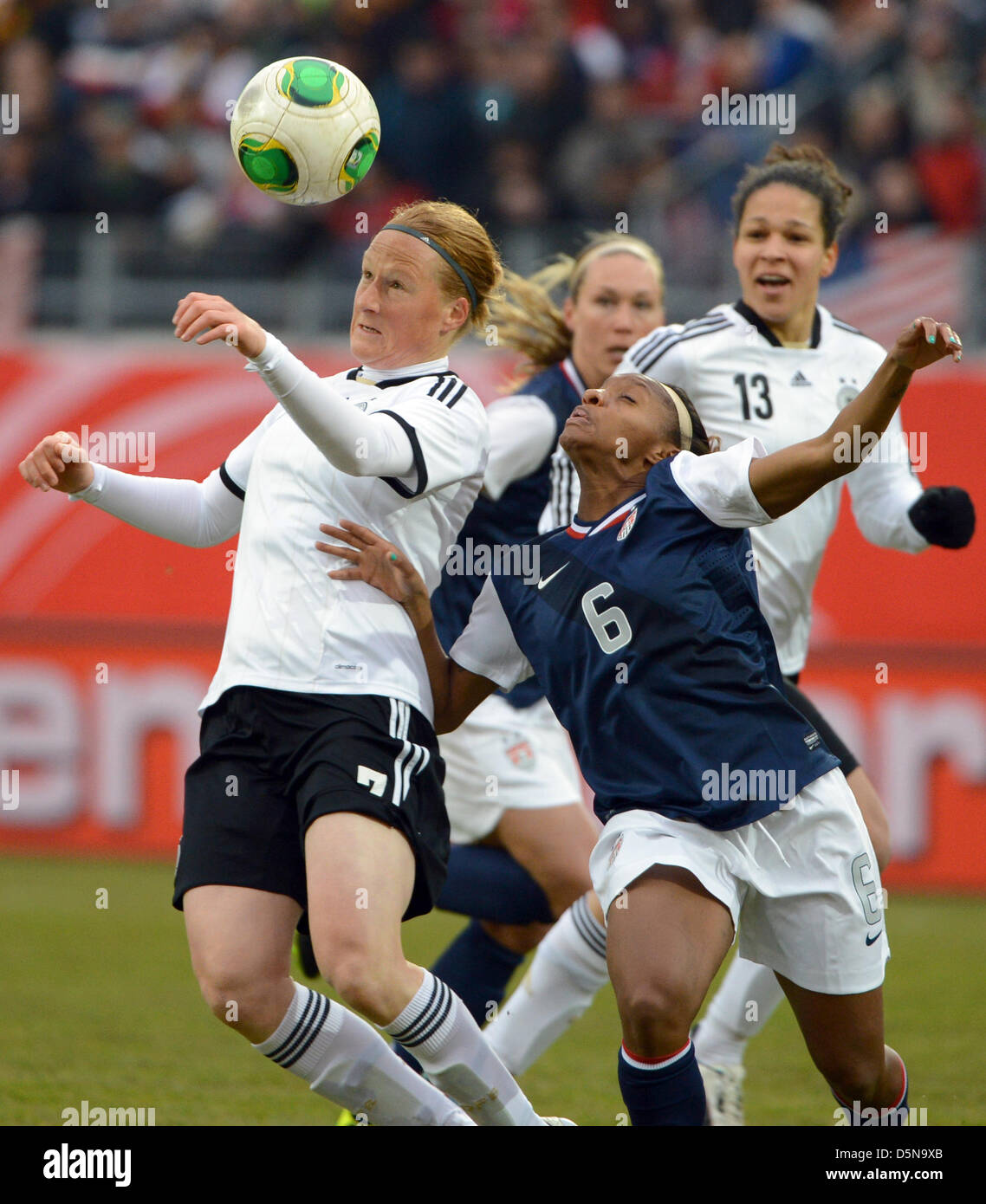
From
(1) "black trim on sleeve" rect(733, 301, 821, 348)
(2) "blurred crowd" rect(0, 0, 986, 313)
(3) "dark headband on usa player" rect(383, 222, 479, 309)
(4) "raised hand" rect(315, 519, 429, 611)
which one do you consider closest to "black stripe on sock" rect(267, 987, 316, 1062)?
(4) "raised hand" rect(315, 519, 429, 611)

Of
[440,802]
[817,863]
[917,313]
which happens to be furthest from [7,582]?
[817,863]

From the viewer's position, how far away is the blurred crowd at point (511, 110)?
10.8 meters

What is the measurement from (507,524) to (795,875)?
6.03 feet

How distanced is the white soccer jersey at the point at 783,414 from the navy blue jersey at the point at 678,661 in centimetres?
101

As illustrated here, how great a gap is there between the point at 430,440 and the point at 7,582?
6409 mm

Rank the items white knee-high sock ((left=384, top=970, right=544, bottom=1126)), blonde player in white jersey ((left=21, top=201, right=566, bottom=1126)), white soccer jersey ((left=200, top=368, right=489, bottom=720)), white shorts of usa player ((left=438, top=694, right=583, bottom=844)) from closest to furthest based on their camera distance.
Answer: blonde player in white jersey ((left=21, top=201, right=566, bottom=1126))
white knee-high sock ((left=384, top=970, right=544, bottom=1126))
white soccer jersey ((left=200, top=368, right=489, bottom=720))
white shorts of usa player ((left=438, top=694, right=583, bottom=844))

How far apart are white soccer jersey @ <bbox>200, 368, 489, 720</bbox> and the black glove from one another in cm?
125

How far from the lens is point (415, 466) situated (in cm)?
343

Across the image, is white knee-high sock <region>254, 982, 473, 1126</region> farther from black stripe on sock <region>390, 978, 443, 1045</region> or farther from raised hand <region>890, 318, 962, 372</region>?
raised hand <region>890, 318, 962, 372</region>

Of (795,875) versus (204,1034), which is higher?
(795,875)

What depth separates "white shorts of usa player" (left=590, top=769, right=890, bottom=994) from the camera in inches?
133

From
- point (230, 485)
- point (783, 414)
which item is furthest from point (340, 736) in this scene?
point (783, 414)

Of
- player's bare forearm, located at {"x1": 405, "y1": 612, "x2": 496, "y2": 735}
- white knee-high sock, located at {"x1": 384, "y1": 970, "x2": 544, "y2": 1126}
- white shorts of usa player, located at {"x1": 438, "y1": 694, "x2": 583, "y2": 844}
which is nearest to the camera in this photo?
white knee-high sock, located at {"x1": 384, "y1": 970, "x2": 544, "y2": 1126}

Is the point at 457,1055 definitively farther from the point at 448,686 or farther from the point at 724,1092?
the point at 724,1092
